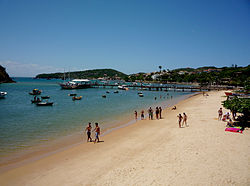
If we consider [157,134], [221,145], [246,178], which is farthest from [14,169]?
[221,145]

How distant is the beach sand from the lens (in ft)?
26.9

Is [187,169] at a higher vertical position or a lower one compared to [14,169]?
higher

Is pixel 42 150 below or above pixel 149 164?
below

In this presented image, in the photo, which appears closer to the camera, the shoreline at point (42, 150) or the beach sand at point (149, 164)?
the beach sand at point (149, 164)

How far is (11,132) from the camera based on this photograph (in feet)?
59.3

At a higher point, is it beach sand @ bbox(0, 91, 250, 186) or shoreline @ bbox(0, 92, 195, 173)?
beach sand @ bbox(0, 91, 250, 186)

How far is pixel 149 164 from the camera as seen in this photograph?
9641 mm

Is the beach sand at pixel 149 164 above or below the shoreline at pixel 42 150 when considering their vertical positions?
above

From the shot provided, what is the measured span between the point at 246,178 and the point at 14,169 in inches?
473

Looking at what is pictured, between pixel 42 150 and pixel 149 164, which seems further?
pixel 42 150

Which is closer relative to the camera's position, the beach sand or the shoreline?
the beach sand

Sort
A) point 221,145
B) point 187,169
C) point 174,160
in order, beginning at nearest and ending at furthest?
point 187,169 → point 174,160 → point 221,145

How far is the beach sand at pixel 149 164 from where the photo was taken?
8.20 m

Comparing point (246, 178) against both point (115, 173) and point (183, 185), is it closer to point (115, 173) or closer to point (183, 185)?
point (183, 185)
